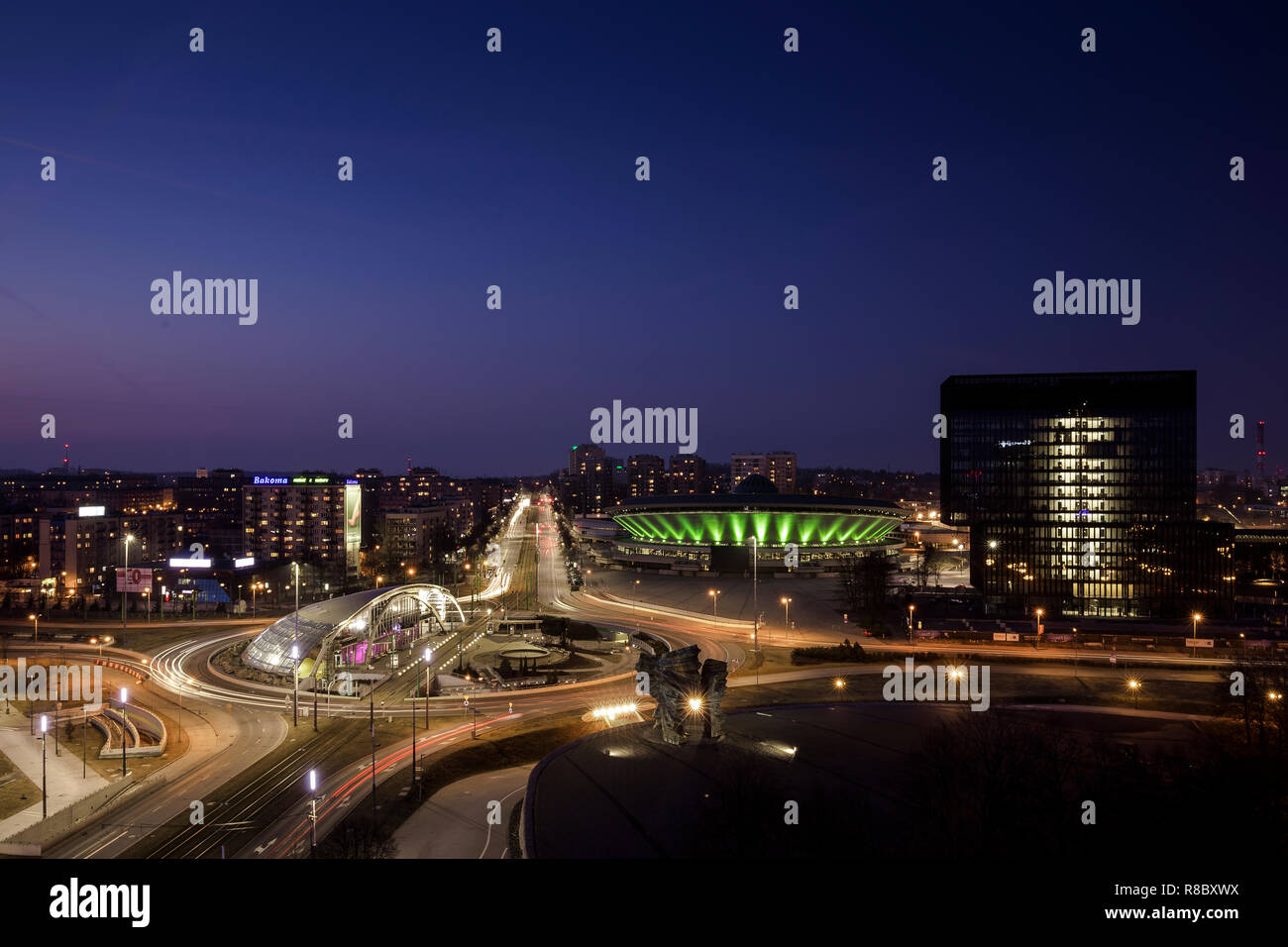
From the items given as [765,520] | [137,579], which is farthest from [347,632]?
[765,520]

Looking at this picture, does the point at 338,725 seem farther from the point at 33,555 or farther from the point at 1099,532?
the point at 33,555

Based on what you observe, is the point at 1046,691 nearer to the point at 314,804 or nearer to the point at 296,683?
the point at 314,804

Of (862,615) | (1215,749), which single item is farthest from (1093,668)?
(1215,749)

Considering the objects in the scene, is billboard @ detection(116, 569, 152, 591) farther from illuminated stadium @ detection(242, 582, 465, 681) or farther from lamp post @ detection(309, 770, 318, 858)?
lamp post @ detection(309, 770, 318, 858)

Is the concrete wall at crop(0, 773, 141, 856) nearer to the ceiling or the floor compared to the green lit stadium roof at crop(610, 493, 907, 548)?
nearer to the floor

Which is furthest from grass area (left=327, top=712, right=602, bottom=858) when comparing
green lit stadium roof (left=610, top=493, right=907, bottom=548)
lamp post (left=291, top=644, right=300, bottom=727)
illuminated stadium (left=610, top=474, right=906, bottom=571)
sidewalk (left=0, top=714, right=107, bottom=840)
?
green lit stadium roof (left=610, top=493, right=907, bottom=548)
